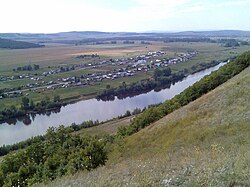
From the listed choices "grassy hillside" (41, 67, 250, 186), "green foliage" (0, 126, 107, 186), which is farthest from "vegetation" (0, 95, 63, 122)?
"grassy hillside" (41, 67, 250, 186)

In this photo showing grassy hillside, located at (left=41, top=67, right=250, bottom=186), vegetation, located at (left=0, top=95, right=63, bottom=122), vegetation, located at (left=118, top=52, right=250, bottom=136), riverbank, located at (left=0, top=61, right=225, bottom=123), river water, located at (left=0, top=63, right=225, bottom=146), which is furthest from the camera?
riverbank, located at (left=0, top=61, right=225, bottom=123)

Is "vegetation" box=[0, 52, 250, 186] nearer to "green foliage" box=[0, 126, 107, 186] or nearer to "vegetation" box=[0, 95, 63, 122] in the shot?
"green foliage" box=[0, 126, 107, 186]

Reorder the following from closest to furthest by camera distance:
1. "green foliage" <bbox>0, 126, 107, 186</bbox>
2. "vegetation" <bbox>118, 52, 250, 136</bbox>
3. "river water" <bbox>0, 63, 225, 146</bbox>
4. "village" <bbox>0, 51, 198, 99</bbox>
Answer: "green foliage" <bbox>0, 126, 107, 186</bbox>, "vegetation" <bbox>118, 52, 250, 136</bbox>, "river water" <bbox>0, 63, 225, 146</bbox>, "village" <bbox>0, 51, 198, 99</bbox>

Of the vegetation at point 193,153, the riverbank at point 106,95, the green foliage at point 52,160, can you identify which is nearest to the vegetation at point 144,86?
the riverbank at point 106,95

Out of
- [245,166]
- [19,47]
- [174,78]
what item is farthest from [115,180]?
[19,47]

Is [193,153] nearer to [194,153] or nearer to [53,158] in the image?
[194,153]

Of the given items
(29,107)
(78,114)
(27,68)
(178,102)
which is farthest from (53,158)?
(27,68)
